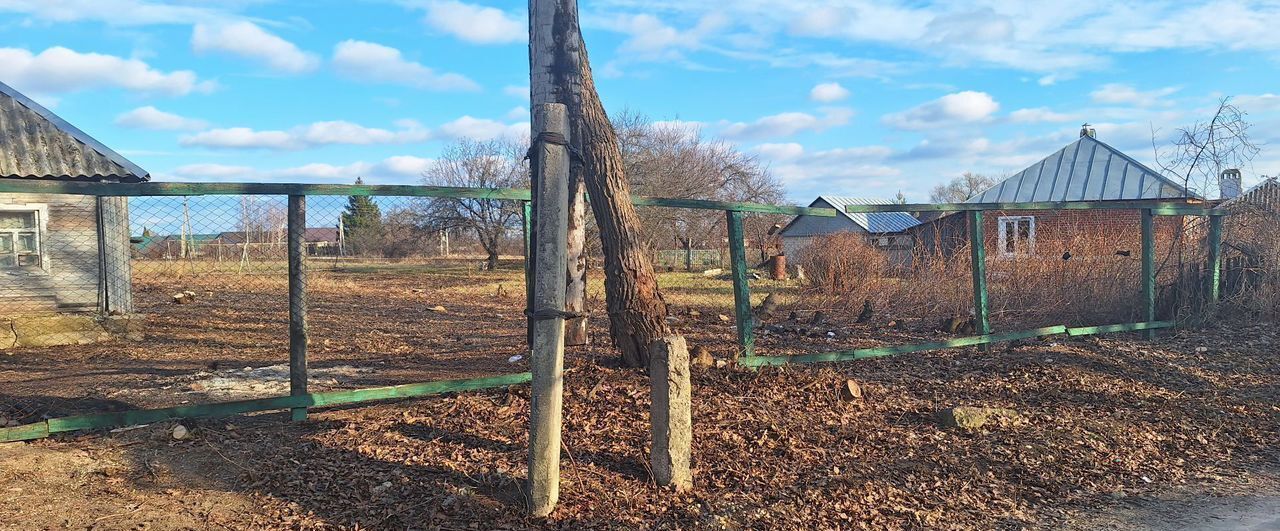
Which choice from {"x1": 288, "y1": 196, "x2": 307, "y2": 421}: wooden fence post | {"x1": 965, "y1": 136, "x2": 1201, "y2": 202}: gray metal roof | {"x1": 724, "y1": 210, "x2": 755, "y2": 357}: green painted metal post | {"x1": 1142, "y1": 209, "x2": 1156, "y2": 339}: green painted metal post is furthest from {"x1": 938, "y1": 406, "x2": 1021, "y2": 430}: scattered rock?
{"x1": 965, "y1": 136, "x2": 1201, "y2": 202}: gray metal roof

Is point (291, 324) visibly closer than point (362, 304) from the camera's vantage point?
Yes

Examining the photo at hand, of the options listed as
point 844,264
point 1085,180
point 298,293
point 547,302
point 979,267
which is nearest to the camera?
point 547,302

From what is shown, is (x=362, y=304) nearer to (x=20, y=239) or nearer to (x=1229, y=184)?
(x=20, y=239)

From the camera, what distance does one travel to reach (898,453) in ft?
15.2

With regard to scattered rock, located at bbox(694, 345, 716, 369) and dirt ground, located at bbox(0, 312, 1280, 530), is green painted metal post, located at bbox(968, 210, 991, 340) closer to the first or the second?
dirt ground, located at bbox(0, 312, 1280, 530)

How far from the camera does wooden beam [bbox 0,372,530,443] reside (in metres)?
3.84

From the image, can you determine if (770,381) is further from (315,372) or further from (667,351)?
(315,372)

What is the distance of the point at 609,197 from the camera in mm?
5547

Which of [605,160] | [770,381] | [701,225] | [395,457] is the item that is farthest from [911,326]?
[701,225]

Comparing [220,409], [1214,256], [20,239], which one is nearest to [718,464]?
[220,409]

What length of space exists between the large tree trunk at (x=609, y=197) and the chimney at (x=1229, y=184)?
9.18m

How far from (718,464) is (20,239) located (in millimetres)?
10272

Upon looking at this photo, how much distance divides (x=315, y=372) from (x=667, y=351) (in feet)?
12.5

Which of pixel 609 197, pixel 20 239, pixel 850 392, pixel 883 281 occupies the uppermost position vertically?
pixel 609 197
